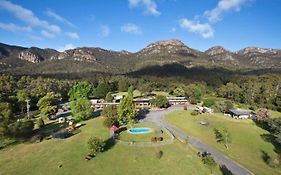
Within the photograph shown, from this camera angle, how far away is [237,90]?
111125 mm

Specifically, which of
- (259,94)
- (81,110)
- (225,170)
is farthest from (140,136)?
(259,94)

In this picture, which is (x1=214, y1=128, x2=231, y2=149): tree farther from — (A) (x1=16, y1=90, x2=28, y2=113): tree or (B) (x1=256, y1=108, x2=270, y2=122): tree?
(A) (x1=16, y1=90, x2=28, y2=113): tree

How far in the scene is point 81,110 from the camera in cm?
6538

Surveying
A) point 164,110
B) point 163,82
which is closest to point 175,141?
point 164,110

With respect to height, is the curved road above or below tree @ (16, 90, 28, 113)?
below

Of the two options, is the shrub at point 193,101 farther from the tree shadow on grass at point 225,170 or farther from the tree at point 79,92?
the tree shadow on grass at point 225,170

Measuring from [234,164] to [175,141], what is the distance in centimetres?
1225

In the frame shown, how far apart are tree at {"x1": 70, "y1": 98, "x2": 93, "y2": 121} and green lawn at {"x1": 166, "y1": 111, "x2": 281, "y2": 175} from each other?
78.2 feet

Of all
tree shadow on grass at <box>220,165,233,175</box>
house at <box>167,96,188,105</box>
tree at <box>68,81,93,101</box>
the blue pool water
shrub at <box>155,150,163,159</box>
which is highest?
tree at <box>68,81,93,101</box>

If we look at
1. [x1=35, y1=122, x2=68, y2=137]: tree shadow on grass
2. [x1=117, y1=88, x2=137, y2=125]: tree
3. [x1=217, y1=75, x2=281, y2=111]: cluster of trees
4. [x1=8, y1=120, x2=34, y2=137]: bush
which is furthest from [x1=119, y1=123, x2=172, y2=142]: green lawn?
[x1=217, y1=75, x2=281, y2=111]: cluster of trees

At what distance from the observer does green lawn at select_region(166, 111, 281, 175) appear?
42.9 m

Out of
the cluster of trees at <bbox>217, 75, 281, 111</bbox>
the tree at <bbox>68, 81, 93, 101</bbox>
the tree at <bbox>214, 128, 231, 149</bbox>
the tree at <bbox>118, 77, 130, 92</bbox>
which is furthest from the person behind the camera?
the tree at <bbox>118, 77, 130, 92</bbox>

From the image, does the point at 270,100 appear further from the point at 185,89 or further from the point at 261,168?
the point at 261,168

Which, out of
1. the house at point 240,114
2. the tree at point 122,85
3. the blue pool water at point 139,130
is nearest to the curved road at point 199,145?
the blue pool water at point 139,130
